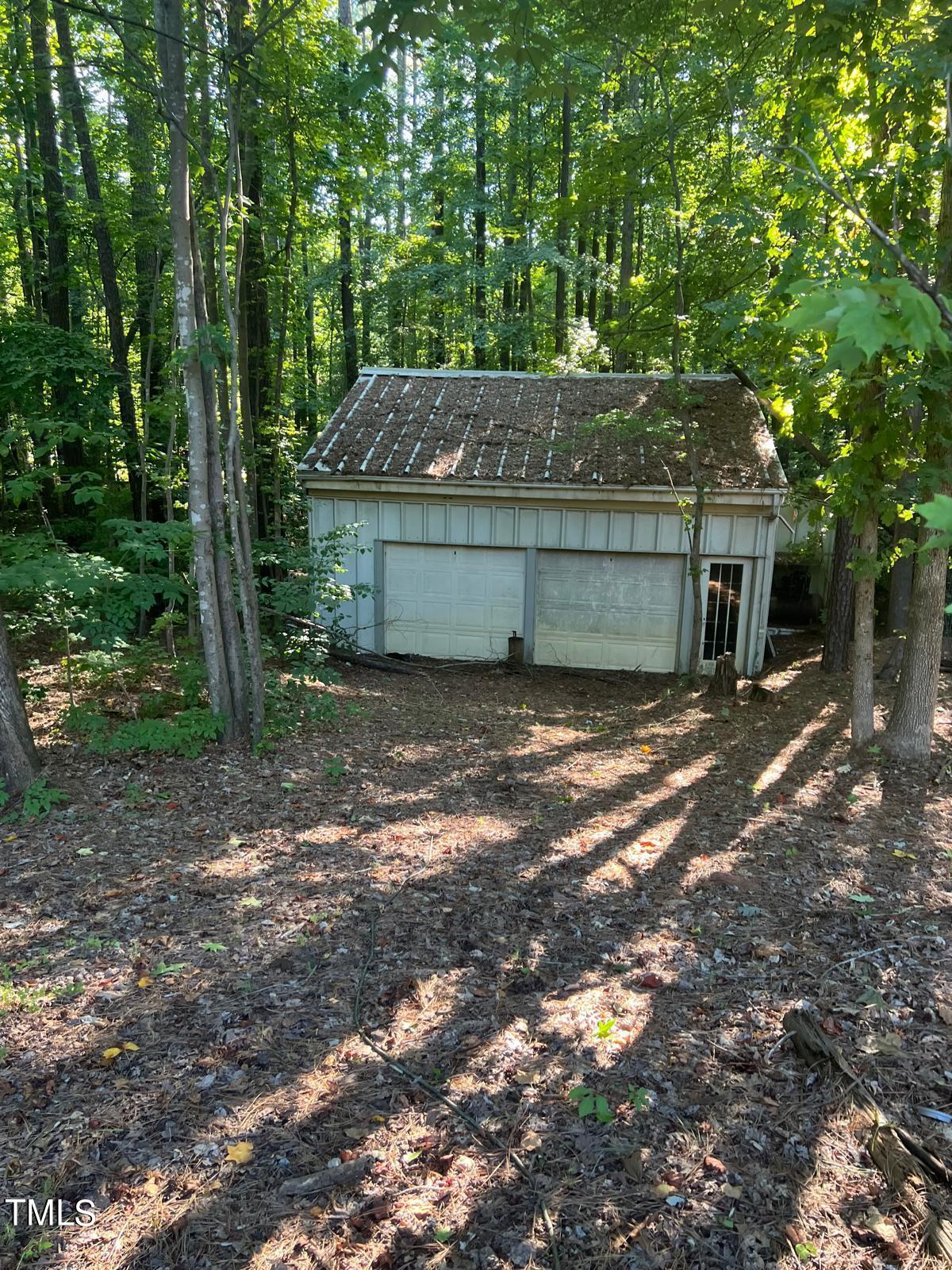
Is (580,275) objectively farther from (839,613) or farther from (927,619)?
(927,619)

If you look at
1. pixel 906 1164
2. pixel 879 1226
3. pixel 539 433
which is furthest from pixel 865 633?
pixel 539 433

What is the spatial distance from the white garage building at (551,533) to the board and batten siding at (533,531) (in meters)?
0.02

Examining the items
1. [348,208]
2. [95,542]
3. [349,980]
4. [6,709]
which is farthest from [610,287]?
[349,980]

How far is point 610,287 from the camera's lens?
16.8 m

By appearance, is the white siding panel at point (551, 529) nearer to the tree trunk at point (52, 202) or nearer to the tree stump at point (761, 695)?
the tree stump at point (761, 695)

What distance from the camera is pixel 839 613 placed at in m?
11.2

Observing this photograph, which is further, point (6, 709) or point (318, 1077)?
point (6, 709)

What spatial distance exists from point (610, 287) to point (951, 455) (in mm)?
12599

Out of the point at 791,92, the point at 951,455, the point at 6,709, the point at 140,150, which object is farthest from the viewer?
the point at 140,150

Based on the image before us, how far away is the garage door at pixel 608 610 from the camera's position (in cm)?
1166

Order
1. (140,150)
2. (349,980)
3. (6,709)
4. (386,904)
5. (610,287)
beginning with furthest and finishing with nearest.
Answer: (610,287)
(140,150)
(6,709)
(386,904)
(349,980)

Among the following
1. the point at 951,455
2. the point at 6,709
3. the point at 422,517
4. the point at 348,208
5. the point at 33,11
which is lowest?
the point at 6,709

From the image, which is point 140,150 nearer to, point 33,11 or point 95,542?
point 33,11

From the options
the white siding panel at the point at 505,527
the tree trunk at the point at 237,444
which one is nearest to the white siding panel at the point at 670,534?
the white siding panel at the point at 505,527
